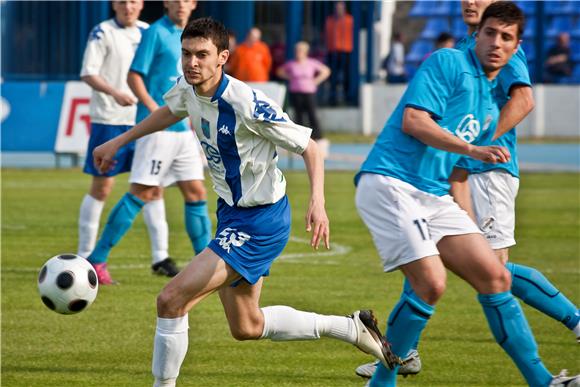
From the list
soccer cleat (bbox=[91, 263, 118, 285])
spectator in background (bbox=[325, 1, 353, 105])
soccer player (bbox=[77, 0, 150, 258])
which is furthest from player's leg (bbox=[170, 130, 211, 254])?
spectator in background (bbox=[325, 1, 353, 105])

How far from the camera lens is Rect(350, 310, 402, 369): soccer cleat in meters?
6.11

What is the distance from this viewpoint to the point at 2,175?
19500mm

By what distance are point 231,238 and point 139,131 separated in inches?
35.8

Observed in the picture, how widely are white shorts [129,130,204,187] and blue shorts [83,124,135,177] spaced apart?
306 mm

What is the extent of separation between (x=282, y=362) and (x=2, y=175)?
1314 cm

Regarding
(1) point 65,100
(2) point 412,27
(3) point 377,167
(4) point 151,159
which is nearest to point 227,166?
(3) point 377,167

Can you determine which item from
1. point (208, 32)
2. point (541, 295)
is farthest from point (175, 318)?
point (541, 295)

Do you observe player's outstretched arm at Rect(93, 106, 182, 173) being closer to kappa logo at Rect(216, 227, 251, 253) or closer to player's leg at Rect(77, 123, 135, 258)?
kappa logo at Rect(216, 227, 251, 253)

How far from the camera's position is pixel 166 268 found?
10109mm

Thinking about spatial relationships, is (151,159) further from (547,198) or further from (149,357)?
(547,198)

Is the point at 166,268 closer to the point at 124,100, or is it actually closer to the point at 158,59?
the point at 124,100

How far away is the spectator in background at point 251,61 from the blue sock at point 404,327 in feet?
63.4

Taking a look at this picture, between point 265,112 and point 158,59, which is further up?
point 265,112

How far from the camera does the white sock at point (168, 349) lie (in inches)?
226
